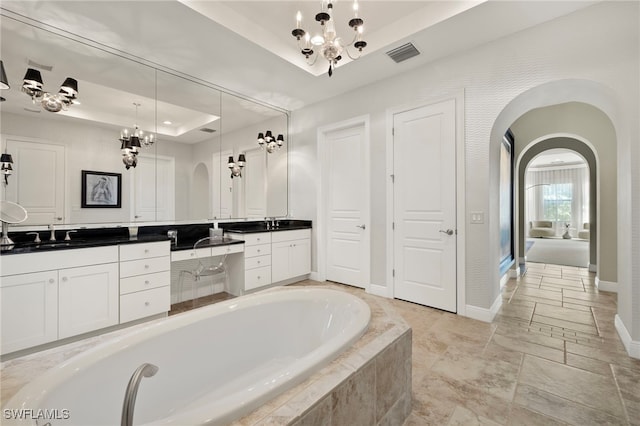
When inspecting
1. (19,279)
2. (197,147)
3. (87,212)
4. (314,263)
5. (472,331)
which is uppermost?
(197,147)

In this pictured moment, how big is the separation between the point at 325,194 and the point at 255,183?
1.10m

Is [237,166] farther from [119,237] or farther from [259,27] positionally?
[259,27]

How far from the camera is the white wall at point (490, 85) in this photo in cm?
219

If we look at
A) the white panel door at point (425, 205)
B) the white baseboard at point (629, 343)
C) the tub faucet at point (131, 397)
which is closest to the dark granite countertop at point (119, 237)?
the white panel door at point (425, 205)

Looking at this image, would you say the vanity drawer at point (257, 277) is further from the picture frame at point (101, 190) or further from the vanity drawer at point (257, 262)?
the picture frame at point (101, 190)

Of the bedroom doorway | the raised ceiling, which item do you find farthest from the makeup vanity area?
the bedroom doorway

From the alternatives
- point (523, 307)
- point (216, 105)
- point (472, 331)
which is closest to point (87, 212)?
point (216, 105)

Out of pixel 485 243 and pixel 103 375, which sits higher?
pixel 485 243

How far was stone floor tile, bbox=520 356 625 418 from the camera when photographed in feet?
5.38

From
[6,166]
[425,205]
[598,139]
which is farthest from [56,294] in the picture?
→ [598,139]

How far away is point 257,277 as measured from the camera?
366 cm

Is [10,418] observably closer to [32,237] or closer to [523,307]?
[32,237]

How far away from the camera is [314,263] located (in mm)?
4402

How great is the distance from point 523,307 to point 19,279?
186 inches
